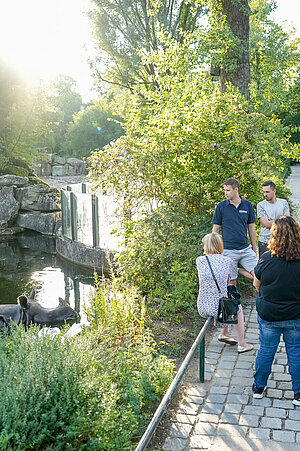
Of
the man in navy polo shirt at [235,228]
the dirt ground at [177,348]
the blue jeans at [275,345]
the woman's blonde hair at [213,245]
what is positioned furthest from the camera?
the man in navy polo shirt at [235,228]

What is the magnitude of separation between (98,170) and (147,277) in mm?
2977

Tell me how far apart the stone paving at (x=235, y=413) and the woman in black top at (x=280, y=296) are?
211 millimetres

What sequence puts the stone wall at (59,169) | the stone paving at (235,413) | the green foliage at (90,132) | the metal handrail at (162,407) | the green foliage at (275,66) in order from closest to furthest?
1. the metal handrail at (162,407)
2. the stone paving at (235,413)
3. the green foliage at (275,66)
4. the stone wall at (59,169)
5. the green foliage at (90,132)

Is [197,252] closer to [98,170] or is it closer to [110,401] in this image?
[98,170]

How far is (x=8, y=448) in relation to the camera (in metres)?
3.52

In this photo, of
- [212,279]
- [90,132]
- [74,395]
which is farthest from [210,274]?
[90,132]

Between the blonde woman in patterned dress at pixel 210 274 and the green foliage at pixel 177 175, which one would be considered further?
the green foliage at pixel 177 175

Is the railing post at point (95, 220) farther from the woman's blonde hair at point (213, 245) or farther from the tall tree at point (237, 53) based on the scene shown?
the woman's blonde hair at point (213, 245)

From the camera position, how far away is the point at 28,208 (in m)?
27.1

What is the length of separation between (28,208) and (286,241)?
23.5 m

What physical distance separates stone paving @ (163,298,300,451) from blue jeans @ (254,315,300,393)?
244 millimetres

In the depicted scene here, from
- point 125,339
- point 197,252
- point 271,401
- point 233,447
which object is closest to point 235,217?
point 197,252

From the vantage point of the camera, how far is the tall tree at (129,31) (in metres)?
29.6

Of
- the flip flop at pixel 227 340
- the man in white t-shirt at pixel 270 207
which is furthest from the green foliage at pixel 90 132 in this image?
the flip flop at pixel 227 340
